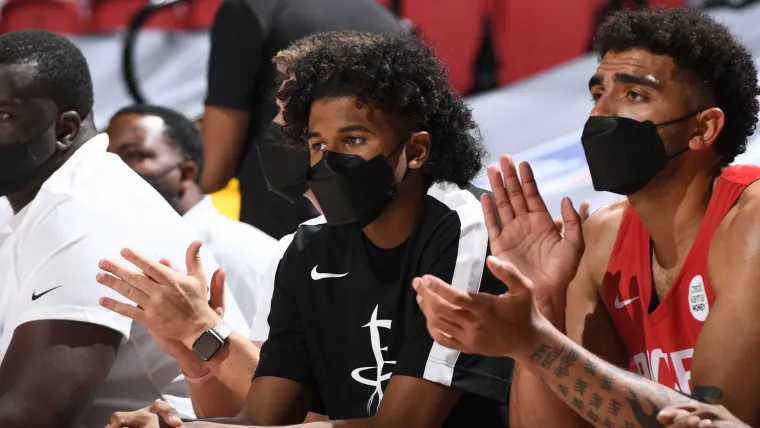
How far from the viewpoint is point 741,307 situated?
6.67 feet

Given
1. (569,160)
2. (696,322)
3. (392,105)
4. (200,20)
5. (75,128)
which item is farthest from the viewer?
(200,20)

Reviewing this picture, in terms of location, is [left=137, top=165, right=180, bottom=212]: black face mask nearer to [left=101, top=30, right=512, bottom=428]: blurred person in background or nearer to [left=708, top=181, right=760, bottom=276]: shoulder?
[left=101, top=30, right=512, bottom=428]: blurred person in background

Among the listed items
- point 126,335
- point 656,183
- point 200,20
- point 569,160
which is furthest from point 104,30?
point 656,183

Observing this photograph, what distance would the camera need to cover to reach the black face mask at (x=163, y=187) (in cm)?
393

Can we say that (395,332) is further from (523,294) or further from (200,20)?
(200,20)

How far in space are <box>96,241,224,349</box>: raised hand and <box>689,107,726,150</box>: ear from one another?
3.41 feet

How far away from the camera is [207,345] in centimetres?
261

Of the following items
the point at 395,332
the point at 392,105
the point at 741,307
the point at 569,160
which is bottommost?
the point at 569,160

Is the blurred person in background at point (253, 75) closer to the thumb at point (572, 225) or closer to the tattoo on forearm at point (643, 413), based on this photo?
the thumb at point (572, 225)

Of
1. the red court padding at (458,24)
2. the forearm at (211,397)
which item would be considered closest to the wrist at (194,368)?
the forearm at (211,397)

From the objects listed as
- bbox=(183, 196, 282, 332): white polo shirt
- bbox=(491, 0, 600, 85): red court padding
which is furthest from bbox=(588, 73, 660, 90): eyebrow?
bbox=(491, 0, 600, 85): red court padding

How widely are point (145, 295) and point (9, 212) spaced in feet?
2.28

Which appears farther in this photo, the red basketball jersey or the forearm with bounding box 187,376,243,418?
the forearm with bounding box 187,376,243,418

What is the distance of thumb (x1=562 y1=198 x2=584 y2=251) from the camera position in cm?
216
